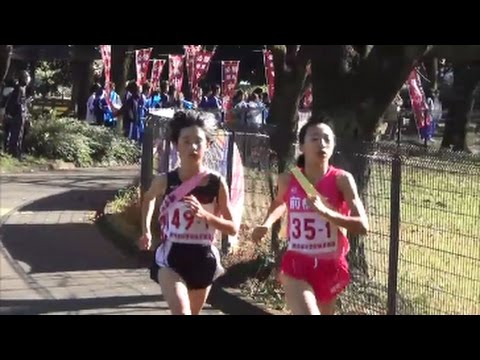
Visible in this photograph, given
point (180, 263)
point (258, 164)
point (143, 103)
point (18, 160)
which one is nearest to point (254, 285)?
point (258, 164)

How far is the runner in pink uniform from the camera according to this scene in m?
5.65

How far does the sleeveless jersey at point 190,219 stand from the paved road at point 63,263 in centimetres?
256

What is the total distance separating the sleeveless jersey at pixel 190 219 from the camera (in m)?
5.84

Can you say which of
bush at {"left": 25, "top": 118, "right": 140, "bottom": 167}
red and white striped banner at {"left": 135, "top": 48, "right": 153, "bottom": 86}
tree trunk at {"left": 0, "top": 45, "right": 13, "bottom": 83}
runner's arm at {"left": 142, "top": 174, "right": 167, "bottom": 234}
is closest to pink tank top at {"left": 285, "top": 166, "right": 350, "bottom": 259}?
runner's arm at {"left": 142, "top": 174, "right": 167, "bottom": 234}

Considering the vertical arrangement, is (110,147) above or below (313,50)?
below

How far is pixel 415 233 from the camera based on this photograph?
725 centimetres

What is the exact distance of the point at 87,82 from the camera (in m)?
32.8

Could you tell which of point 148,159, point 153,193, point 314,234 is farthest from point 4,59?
point 314,234

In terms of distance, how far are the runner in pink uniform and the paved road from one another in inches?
111

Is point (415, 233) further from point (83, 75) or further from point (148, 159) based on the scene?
point (83, 75)

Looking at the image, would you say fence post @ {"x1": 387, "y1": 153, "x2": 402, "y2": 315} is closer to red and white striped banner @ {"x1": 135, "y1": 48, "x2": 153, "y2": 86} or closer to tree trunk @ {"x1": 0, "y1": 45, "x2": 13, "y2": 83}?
tree trunk @ {"x1": 0, "y1": 45, "x2": 13, "y2": 83}

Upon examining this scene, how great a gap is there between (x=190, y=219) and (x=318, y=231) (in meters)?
0.77

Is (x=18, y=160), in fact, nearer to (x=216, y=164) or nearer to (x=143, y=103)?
(x=143, y=103)

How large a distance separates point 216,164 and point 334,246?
177 inches
